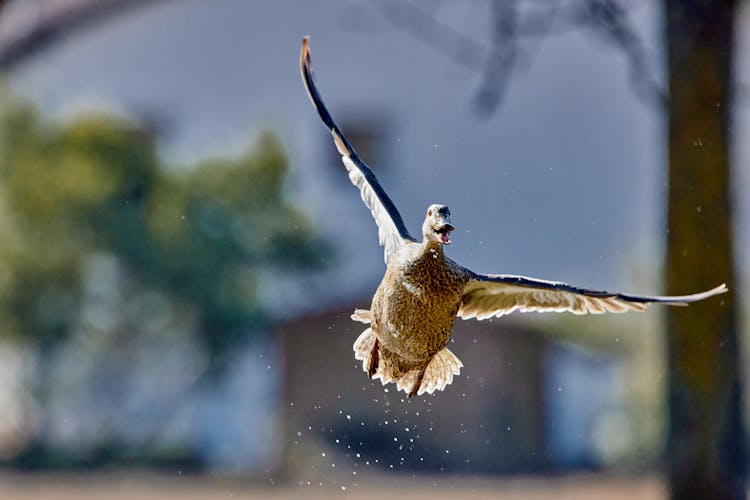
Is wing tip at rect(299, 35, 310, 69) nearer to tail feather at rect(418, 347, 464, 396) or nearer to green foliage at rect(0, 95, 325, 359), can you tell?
tail feather at rect(418, 347, 464, 396)

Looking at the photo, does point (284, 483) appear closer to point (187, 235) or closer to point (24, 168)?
point (187, 235)

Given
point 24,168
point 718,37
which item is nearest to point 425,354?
point 718,37

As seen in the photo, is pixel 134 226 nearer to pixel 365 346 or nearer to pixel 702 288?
pixel 702 288

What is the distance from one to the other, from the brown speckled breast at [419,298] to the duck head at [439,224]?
0.09 metres

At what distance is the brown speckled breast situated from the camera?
10.4ft

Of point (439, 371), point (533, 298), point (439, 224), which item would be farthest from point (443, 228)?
point (439, 371)

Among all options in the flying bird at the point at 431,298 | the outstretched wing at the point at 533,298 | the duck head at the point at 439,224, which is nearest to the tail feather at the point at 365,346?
the flying bird at the point at 431,298

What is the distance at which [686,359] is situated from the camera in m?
4.68

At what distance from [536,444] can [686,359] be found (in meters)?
2.81

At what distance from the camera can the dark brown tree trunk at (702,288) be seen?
183 inches

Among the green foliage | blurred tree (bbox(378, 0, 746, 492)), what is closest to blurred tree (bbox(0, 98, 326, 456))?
the green foliage

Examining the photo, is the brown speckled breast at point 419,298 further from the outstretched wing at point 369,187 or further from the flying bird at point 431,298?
the outstretched wing at point 369,187

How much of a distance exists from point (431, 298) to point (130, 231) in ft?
18.6

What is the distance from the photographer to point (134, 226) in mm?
8461
